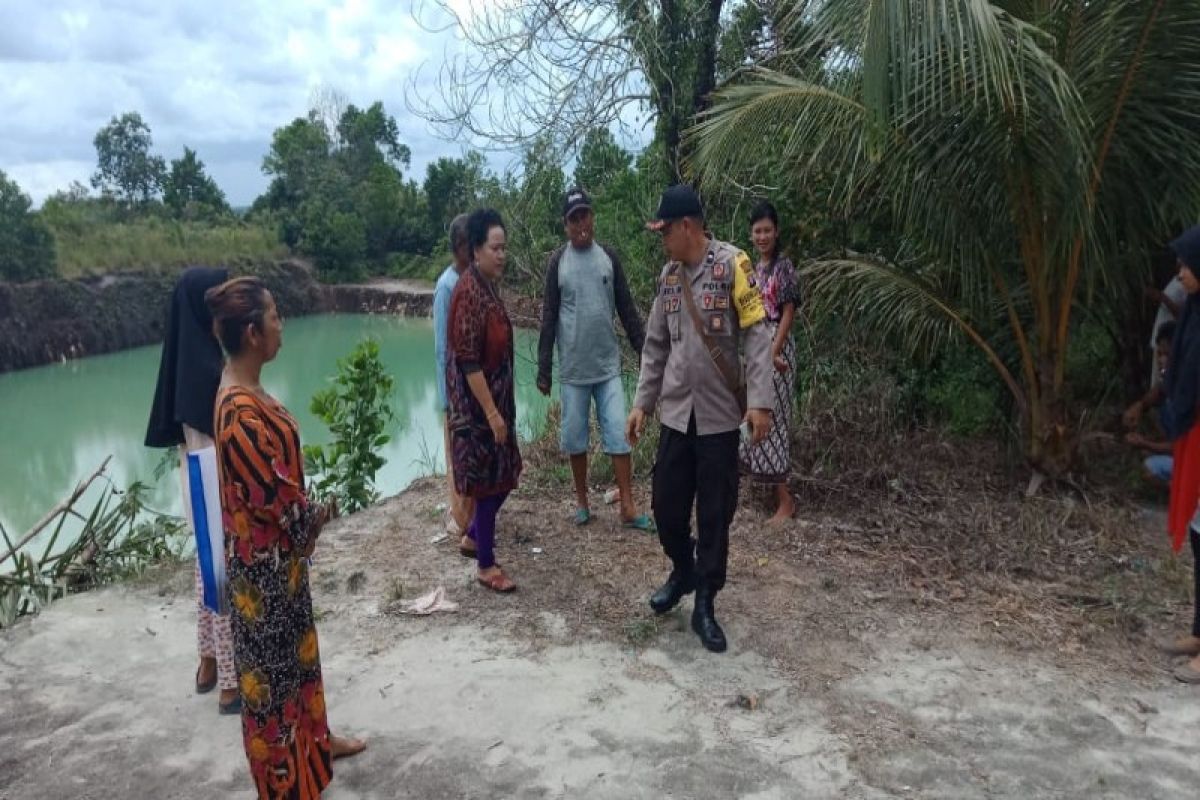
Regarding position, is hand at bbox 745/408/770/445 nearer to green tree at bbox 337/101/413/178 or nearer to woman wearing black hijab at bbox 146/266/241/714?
woman wearing black hijab at bbox 146/266/241/714

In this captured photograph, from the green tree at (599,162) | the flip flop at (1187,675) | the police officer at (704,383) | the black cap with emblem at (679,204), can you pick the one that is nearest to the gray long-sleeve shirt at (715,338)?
the police officer at (704,383)

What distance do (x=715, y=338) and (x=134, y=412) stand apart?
54.0 ft

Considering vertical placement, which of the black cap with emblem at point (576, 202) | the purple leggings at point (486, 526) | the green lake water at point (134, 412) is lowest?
the green lake water at point (134, 412)

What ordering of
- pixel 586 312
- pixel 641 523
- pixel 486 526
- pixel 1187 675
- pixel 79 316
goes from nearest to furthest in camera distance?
pixel 1187 675 → pixel 486 526 → pixel 586 312 → pixel 641 523 → pixel 79 316

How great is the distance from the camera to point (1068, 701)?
3137 millimetres

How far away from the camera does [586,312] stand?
180 inches

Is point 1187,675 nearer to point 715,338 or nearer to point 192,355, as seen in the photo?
point 715,338

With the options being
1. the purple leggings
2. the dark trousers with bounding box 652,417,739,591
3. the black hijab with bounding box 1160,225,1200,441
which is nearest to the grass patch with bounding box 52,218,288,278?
the purple leggings

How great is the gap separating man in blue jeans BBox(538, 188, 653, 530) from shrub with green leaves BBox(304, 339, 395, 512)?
1.72m

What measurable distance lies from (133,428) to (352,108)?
23.8 metres

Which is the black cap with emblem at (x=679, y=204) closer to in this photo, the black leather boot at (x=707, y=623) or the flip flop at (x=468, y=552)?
the black leather boot at (x=707, y=623)

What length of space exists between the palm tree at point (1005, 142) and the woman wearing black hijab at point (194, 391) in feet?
8.30

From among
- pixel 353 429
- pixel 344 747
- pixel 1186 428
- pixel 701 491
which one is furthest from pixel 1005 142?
pixel 353 429

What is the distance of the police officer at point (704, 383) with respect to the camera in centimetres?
342
